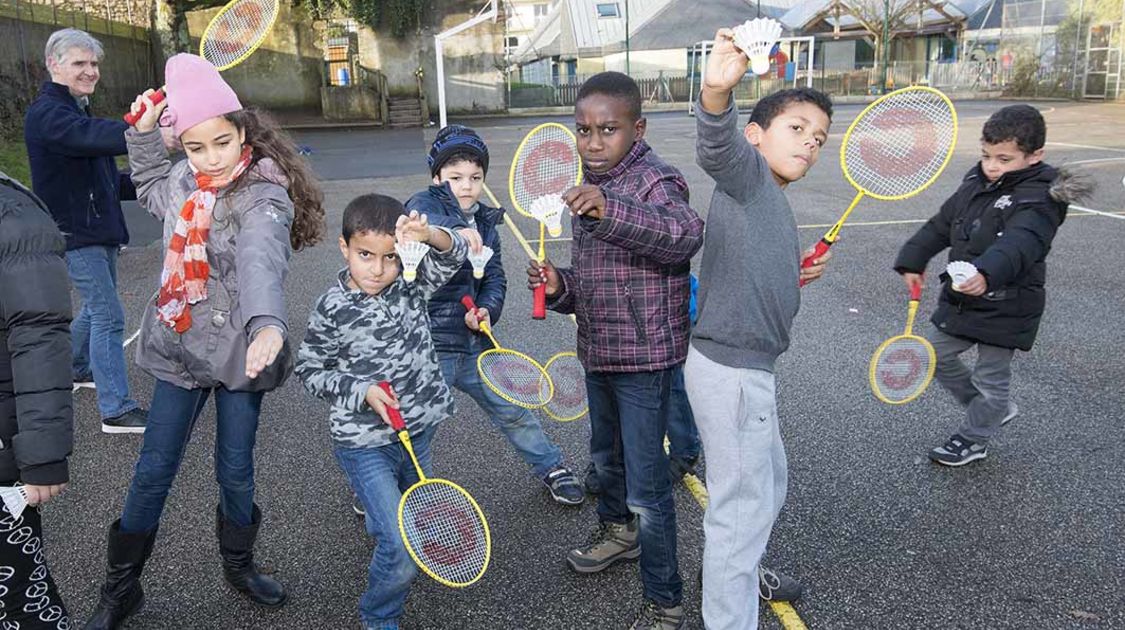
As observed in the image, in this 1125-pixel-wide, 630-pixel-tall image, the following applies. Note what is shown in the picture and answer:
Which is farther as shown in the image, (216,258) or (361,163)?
(361,163)

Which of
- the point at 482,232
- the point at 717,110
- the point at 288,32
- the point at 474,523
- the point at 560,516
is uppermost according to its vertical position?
the point at 288,32

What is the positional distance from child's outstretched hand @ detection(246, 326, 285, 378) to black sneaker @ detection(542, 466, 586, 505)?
189 centimetres

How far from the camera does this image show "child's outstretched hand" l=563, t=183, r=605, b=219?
8.57ft

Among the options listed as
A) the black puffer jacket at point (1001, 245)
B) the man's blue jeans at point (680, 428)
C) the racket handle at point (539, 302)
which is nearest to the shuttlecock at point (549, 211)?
the racket handle at point (539, 302)

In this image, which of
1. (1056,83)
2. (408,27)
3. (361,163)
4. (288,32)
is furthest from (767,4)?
(361,163)

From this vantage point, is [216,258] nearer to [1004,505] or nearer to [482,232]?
[482,232]

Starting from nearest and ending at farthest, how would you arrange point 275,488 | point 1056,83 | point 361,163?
point 275,488 < point 361,163 < point 1056,83

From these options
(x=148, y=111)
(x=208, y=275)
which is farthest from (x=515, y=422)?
(x=148, y=111)

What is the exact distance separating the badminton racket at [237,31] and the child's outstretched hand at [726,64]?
262cm

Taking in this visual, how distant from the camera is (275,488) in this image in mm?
4523

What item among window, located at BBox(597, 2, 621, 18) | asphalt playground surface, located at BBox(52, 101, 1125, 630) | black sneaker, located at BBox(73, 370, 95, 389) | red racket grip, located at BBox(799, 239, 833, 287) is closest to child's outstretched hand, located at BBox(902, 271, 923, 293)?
asphalt playground surface, located at BBox(52, 101, 1125, 630)

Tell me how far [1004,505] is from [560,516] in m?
2.07

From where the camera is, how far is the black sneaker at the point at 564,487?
13.9 feet

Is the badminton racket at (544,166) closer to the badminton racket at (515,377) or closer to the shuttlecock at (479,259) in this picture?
the badminton racket at (515,377)
